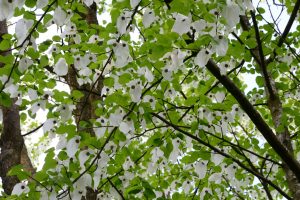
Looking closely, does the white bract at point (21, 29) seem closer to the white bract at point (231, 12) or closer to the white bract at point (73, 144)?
the white bract at point (73, 144)

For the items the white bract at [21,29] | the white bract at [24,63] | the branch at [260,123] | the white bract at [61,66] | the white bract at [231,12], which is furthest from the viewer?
the white bract at [61,66]

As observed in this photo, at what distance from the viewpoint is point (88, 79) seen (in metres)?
3.96

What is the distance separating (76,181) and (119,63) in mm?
877

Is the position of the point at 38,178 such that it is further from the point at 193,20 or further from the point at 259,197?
the point at 259,197

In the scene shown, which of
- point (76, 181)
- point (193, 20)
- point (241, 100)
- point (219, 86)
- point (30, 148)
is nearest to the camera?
point (193, 20)

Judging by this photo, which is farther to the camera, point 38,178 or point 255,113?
point 255,113

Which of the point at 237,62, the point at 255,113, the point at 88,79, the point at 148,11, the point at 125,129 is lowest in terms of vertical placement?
the point at 125,129

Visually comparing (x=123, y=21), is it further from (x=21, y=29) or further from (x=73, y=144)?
(x=73, y=144)

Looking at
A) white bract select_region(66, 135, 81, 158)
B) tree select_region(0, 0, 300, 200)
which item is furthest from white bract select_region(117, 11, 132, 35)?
white bract select_region(66, 135, 81, 158)

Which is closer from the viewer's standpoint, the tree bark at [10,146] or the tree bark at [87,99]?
the tree bark at [87,99]

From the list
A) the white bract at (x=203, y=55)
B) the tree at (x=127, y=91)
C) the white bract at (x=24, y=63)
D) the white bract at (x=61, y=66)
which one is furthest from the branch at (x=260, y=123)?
the white bract at (x=24, y=63)

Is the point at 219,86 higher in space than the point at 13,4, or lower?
higher

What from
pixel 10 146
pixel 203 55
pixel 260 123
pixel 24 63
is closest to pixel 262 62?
pixel 260 123

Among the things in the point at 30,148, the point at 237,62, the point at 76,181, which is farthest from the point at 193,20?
the point at 30,148
